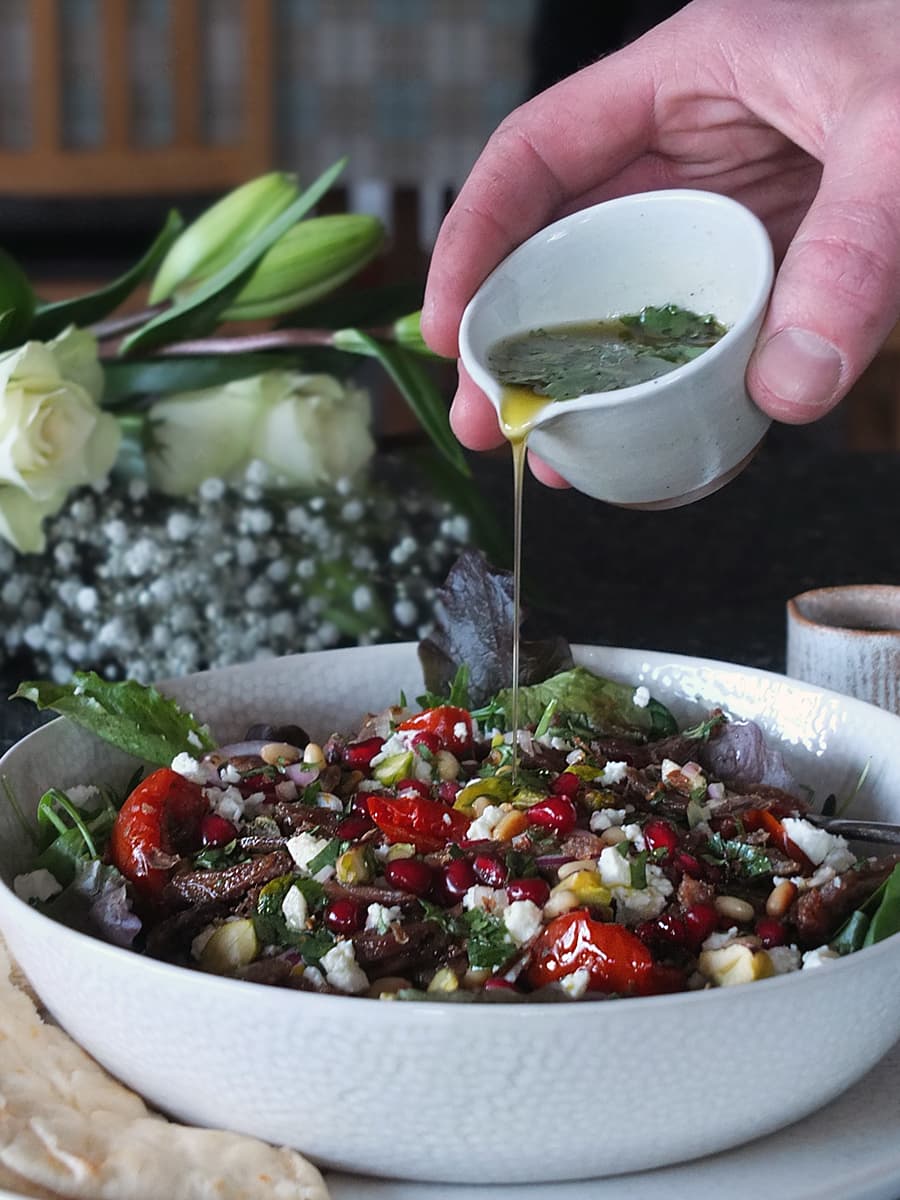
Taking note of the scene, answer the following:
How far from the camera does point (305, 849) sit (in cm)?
152

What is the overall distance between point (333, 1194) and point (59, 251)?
5.30 m

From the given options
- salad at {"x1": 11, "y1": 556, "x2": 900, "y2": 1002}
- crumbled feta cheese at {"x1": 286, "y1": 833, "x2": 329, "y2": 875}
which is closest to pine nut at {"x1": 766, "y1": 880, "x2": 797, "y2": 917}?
salad at {"x1": 11, "y1": 556, "x2": 900, "y2": 1002}

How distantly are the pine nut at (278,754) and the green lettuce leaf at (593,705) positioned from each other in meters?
0.29

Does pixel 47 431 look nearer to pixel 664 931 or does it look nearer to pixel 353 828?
pixel 353 828

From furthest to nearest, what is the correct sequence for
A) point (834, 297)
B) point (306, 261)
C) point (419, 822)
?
point (306, 261) → point (419, 822) → point (834, 297)

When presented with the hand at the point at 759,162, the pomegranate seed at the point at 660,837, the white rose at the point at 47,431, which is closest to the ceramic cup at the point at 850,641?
the hand at the point at 759,162

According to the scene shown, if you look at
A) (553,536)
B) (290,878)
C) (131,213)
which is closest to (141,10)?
(131,213)

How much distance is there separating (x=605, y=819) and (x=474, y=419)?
0.69 meters

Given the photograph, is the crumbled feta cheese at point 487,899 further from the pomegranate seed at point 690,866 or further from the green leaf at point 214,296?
the green leaf at point 214,296

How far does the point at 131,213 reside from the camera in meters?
6.11

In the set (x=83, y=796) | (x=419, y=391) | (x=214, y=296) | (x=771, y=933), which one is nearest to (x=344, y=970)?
(x=771, y=933)

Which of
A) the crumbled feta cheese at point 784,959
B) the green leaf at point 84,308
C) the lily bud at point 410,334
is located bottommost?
the crumbled feta cheese at point 784,959

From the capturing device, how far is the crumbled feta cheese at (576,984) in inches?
50.1

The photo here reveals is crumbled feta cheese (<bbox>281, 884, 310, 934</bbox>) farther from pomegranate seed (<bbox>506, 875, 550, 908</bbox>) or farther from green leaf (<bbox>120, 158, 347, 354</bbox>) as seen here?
green leaf (<bbox>120, 158, 347, 354</bbox>)
